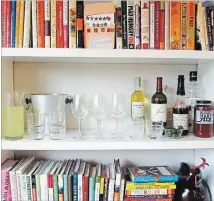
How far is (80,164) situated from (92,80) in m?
0.40

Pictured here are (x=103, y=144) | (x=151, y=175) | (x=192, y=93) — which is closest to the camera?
(x=103, y=144)

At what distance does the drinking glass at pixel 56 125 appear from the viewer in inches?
45.9

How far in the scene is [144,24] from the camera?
1.16 meters

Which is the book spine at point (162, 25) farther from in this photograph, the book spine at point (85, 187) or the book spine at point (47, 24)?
the book spine at point (85, 187)

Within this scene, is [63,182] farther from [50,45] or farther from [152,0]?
[152,0]

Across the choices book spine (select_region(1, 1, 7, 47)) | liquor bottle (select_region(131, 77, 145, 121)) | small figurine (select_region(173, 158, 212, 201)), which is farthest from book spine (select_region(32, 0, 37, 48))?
small figurine (select_region(173, 158, 212, 201))

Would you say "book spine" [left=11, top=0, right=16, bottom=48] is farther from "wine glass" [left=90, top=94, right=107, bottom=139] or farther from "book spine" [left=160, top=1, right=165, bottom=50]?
"book spine" [left=160, top=1, right=165, bottom=50]

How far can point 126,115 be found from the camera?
1.40 metres

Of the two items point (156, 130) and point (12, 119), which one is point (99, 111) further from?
point (12, 119)

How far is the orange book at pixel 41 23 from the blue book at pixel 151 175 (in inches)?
25.7

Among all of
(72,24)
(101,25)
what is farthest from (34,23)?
(101,25)

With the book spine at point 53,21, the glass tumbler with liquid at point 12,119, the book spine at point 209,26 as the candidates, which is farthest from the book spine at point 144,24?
the glass tumbler with liquid at point 12,119

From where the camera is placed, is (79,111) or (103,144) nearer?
(103,144)

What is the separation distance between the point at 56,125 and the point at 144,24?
0.54m
